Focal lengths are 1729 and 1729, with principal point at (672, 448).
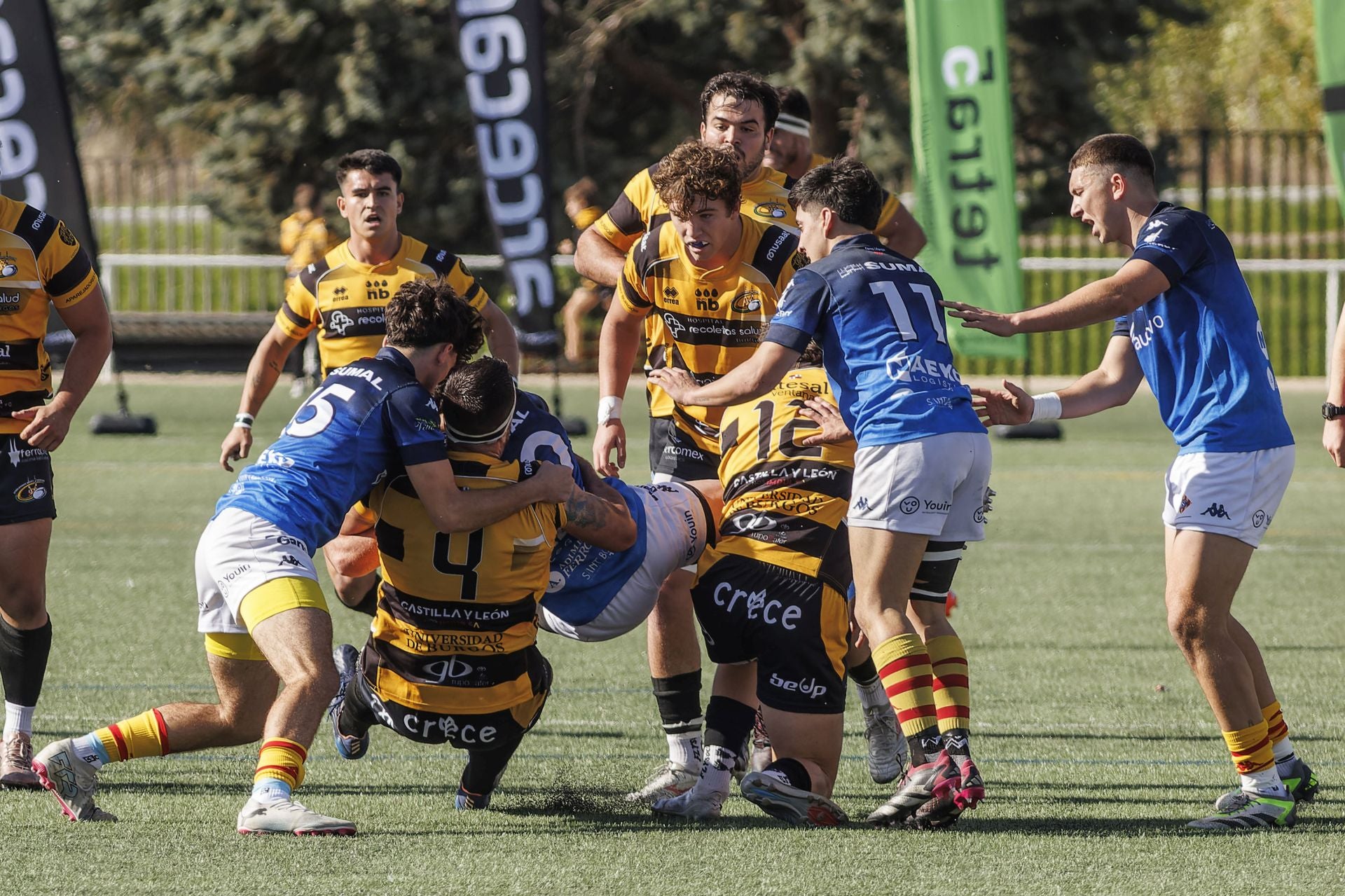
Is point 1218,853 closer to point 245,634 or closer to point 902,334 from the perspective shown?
point 902,334

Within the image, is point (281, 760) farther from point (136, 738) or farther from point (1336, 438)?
point (1336, 438)

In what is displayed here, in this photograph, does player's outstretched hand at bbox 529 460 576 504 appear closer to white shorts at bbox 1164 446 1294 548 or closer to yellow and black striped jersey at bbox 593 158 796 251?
yellow and black striped jersey at bbox 593 158 796 251

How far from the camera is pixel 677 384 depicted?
5387mm

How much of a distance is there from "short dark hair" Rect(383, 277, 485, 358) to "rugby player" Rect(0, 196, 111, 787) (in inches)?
46.3

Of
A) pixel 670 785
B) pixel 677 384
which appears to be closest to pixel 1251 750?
pixel 670 785

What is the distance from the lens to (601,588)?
17.6 feet

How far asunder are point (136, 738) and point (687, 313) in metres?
2.36

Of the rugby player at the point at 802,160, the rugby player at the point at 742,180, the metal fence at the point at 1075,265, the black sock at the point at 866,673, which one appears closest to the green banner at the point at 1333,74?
the rugby player at the point at 802,160

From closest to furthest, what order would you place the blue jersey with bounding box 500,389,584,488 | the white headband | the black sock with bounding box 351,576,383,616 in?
the blue jersey with bounding box 500,389,584,488, the black sock with bounding box 351,576,383,616, the white headband

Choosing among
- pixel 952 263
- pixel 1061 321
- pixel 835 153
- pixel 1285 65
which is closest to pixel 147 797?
pixel 1061 321

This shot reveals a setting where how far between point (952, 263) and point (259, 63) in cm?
1228

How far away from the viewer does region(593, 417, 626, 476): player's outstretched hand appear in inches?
236

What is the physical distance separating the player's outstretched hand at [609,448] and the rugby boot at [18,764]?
2047 millimetres

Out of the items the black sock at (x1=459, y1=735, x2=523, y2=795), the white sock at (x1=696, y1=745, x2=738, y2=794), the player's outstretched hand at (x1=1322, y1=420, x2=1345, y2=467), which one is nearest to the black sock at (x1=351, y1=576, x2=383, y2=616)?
the black sock at (x1=459, y1=735, x2=523, y2=795)
